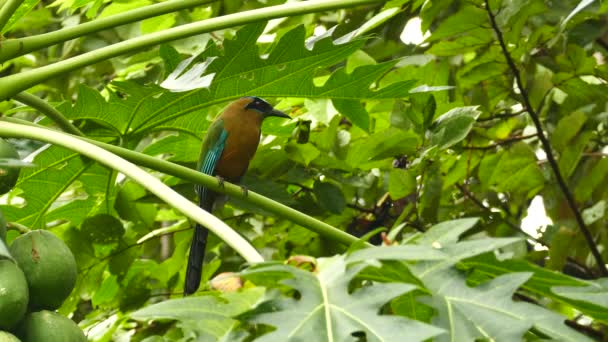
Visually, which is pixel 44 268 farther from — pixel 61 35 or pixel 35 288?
pixel 61 35

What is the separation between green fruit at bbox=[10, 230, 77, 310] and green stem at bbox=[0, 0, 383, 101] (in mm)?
316

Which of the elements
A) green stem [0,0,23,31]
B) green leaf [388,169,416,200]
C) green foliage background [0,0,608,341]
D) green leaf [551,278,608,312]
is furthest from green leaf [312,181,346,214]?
green leaf [551,278,608,312]

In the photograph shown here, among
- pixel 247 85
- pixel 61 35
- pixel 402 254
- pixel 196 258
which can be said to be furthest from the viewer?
pixel 196 258

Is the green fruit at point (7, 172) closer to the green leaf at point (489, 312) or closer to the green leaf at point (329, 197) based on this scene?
the green leaf at point (489, 312)

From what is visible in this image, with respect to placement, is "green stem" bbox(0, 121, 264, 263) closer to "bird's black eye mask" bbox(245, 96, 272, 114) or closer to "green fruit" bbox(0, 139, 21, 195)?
"green fruit" bbox(0, 139, 21, 195)

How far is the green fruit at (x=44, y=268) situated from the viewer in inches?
56.1

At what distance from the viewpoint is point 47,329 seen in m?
1.35

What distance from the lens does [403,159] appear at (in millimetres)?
2637

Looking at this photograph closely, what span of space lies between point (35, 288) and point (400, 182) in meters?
1.21

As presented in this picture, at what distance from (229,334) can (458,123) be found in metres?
Answer: 1.27

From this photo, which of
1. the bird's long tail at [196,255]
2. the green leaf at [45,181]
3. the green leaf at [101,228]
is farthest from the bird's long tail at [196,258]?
the green leaf at [45,181]

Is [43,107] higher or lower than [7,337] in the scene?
higher

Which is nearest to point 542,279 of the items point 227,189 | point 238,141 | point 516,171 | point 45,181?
point 227,189

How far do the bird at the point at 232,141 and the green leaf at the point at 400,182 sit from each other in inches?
17.6
